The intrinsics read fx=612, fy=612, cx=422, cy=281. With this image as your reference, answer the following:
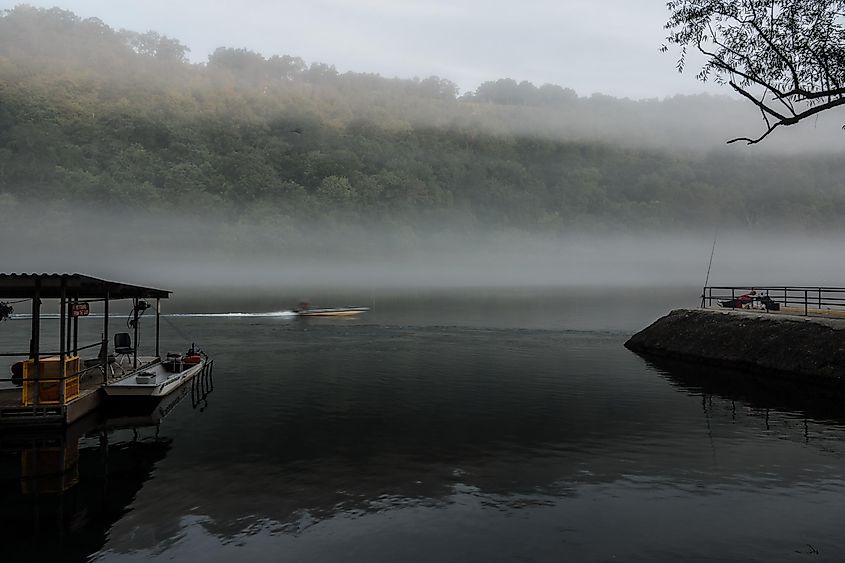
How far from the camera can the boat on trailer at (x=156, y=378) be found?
89.2ft

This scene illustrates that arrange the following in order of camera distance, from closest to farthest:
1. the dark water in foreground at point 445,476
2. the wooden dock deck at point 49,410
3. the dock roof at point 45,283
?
the dark water in foreground at point 445,476 < the dock roof at point 45,283 < the wooden dock deck at point 49,410

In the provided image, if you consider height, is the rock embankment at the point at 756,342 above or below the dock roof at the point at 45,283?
below

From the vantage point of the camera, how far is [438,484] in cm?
1856

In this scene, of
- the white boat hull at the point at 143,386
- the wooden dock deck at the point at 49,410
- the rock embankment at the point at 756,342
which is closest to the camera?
the wooden dock deck at the point at 49,410

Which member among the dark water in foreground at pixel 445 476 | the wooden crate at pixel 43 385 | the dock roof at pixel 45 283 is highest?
the dock roof at pixel 45 283

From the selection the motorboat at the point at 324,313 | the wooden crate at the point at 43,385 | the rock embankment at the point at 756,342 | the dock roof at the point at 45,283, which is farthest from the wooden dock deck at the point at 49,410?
the motorboat at the point at 324,313

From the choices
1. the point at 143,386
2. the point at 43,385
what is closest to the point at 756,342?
the point at 143,386

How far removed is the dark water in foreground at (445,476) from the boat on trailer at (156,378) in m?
1.22

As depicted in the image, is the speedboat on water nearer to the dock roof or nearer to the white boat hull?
the dock roof

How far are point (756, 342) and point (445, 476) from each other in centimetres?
2970

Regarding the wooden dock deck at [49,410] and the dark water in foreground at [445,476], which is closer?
the dark water in foreground at [445,476]

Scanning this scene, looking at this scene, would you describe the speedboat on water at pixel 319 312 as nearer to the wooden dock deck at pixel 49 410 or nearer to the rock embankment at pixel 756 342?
the rock embankment at pixel 756 342

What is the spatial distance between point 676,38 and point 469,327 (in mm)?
52769

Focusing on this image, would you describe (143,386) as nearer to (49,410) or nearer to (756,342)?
(49,410)
